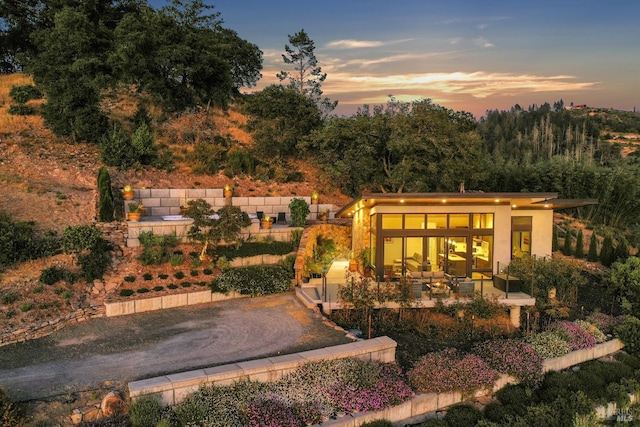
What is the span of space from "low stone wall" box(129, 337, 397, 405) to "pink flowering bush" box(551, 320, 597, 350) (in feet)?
15.6

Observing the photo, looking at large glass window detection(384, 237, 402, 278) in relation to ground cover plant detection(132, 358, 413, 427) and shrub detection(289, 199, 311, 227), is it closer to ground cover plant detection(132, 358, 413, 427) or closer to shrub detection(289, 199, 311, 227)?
shrub detection(289, 199, 311, 227)

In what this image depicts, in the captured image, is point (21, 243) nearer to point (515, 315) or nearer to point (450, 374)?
point (450, 374)

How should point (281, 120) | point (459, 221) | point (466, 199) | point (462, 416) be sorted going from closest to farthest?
point (462, 416)
point (466, 199)
point (459, 221)
point (281, 120)

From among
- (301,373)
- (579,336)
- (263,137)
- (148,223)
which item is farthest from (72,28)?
(579,336)

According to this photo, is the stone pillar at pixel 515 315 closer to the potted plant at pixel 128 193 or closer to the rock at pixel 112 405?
the rock at pixel 112 405

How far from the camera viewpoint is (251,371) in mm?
8281

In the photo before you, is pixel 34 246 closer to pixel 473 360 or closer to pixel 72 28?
pixel 473 360

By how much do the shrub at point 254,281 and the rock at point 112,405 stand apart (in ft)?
19.2

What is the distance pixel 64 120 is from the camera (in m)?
21.7

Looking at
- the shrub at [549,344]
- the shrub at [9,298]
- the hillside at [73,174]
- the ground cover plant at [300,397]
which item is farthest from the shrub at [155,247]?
the shrub at [549,344]

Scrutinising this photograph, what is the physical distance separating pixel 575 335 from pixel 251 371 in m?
8.12

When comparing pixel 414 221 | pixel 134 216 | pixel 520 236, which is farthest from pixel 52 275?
pixel 520 236

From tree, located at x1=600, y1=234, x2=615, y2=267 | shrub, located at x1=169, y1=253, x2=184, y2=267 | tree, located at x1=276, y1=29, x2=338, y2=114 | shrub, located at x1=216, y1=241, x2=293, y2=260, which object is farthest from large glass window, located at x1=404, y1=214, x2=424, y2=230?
tree, located at x1=276, y1=29, x2=338, y2=114

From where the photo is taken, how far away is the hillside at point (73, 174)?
1596 centimetres
